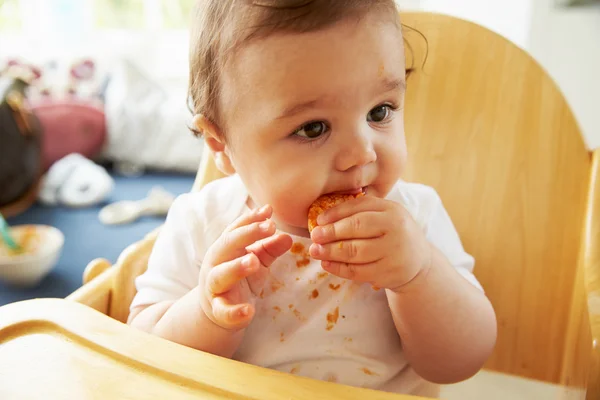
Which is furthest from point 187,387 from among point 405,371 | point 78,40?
point 78,40

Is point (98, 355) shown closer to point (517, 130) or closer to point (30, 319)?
point (30, 319)

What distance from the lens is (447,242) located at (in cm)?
78

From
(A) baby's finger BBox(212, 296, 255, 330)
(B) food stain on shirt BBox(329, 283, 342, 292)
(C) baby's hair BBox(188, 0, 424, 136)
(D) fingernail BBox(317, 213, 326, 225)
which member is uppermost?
(C) baby's hair BBox(188, 0, 424, 136)

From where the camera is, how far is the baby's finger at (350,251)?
556 millimetres

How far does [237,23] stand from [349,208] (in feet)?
0.76

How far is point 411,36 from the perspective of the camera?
0.92 m

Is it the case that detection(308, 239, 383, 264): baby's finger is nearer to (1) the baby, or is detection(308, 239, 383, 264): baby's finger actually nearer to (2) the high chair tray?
(1) the baby

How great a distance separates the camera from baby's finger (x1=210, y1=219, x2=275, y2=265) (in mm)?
566

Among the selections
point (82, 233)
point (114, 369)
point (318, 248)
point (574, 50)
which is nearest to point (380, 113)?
point (318, 248)

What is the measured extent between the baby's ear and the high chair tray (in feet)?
0.84

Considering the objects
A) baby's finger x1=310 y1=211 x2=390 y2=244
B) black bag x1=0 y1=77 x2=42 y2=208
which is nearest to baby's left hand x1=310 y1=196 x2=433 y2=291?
baby's finger x1=310 y1=211 x2=390 y2=244

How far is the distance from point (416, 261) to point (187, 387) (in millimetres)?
269

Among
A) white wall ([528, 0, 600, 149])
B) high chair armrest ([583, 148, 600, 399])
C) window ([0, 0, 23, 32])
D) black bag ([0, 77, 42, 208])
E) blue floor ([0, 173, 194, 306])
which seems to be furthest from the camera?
window ([0, 0, 23, 32])

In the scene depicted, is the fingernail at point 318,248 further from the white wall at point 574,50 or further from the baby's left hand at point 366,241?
the white wall at point 574,50
